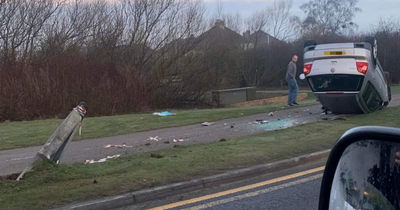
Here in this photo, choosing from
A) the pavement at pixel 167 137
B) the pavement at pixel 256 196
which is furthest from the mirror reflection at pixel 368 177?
the pavement at pixel 167 137

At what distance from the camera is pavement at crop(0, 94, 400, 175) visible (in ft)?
31.9

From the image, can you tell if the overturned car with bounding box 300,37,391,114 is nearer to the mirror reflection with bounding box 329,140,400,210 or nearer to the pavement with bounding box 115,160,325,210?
the pavement with bounding box 115,160,325,210

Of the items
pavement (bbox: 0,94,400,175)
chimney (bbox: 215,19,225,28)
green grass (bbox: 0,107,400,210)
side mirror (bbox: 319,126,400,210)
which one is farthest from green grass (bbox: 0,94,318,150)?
chimney (bbox: 215,19,225,28)

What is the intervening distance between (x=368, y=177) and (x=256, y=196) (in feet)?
13.8

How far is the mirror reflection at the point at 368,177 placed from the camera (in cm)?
219

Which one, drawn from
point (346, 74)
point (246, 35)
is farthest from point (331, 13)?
point (346, 74)

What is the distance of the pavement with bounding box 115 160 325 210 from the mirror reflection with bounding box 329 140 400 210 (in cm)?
361

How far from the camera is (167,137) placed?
11.9 metres

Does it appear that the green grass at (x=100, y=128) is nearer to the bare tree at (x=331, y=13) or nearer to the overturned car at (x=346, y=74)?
the overturned car at (x=346, y=74)

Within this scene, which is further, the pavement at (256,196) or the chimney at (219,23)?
the chimney at (219,23)

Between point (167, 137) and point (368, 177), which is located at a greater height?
point (368, 177)

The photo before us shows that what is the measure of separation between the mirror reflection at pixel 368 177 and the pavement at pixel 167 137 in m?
7.28

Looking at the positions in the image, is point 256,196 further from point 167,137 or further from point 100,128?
point 100,128

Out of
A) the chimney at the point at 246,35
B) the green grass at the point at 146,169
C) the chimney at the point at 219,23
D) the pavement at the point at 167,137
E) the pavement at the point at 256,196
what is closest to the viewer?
the pavement at the point at 256,196
